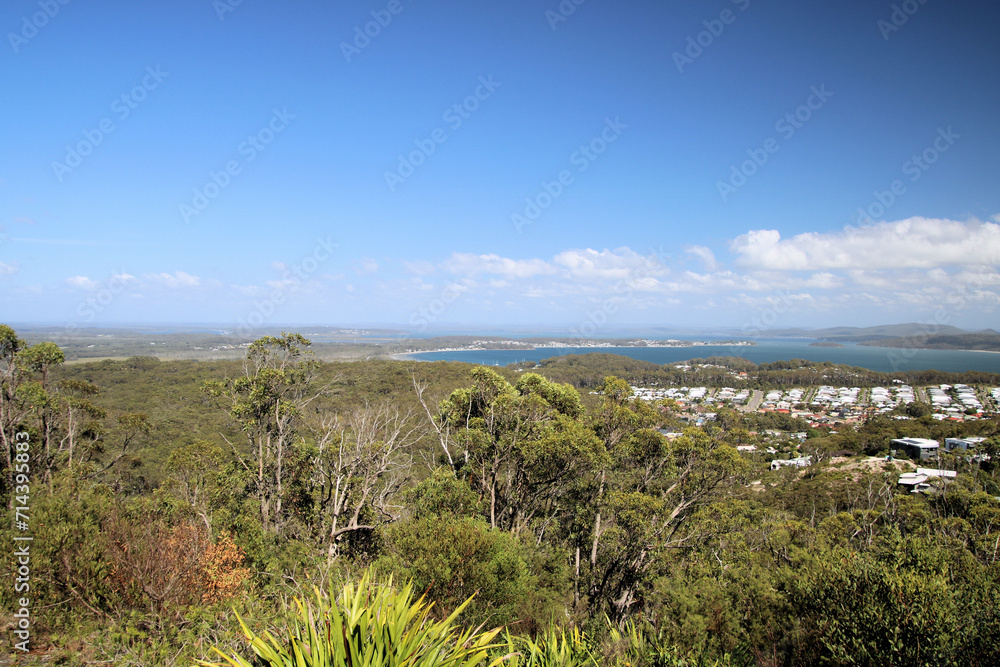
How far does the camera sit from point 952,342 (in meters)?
150

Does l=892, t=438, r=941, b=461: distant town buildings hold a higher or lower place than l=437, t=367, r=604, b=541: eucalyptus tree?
lower

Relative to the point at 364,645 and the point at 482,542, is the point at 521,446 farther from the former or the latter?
the point at 364,645

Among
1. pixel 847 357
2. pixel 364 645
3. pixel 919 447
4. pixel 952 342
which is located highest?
pixel 364 645

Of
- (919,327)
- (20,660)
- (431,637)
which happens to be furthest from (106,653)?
(919,327)

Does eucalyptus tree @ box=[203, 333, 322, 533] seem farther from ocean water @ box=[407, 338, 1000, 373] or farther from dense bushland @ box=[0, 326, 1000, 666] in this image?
ocean water @ box=[407, 338, 1000, 373]

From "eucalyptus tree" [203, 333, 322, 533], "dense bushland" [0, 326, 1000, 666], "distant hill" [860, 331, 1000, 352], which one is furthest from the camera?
"distant hill" [860, 331, 1000, 352]

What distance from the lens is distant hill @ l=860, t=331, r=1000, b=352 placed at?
139m

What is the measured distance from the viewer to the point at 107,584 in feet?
20.8

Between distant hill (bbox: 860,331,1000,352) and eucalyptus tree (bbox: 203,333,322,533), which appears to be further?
distant hill (bbox: 860,331,1000,352)

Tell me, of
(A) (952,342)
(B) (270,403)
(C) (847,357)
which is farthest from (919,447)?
(A) (952,342)

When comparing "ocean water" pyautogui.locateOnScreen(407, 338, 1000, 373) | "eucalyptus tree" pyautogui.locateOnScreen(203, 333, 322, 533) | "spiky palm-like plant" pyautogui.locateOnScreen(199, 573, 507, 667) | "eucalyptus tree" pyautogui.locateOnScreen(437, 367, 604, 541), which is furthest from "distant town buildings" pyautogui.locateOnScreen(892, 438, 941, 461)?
"ocean water" pyautogui.locateOnScreen(407, 338, 1000, 373)

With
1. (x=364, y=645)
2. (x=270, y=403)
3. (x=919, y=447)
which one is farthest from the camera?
(x=919, y=447)

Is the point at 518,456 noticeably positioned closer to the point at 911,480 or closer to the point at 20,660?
the point at 20,660

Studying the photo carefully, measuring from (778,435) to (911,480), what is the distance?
22775 millimetres
